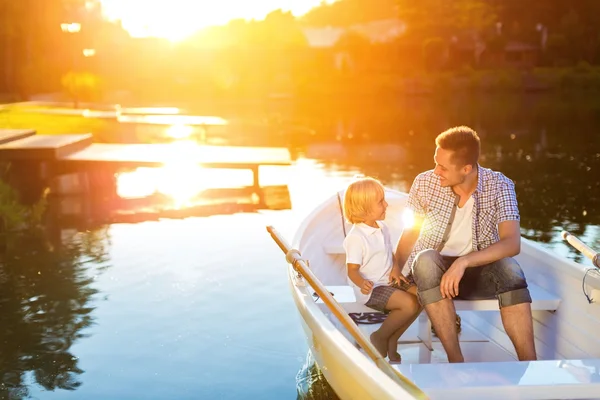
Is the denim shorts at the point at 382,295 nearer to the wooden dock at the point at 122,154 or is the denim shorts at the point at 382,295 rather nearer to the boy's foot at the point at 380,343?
the boy's foot at the point at 380,343

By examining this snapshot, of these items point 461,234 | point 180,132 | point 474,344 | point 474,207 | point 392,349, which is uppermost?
point 474,207

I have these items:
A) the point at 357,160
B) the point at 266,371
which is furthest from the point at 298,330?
the point at 357,160

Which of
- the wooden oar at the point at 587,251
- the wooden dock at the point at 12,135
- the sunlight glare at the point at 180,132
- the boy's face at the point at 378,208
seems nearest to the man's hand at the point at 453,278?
the boy's face at the point at 378,208

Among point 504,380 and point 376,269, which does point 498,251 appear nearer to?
point 376,269

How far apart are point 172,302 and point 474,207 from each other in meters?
3.54

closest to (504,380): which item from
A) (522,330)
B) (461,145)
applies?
(522,330)

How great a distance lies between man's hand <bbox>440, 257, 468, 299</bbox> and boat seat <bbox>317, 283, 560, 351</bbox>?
341mm

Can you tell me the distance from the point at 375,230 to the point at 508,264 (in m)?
0.80

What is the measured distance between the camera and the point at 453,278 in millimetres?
4559

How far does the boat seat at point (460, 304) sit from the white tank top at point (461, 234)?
31cm

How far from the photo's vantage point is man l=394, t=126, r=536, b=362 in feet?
15.2

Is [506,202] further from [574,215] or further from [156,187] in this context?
[156,187]

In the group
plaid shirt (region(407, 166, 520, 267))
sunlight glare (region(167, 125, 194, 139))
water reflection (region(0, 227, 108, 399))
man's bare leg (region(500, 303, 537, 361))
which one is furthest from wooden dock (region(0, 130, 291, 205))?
sunlight glare (region(167, 125, 194, 139))

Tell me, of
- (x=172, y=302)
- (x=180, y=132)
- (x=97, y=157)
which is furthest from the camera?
(x=180, y=132)
